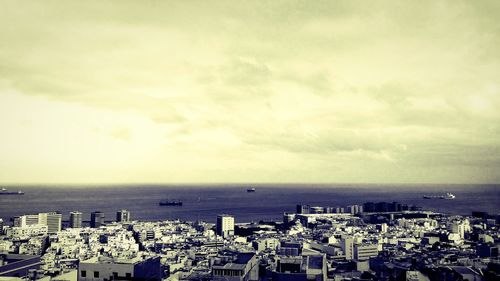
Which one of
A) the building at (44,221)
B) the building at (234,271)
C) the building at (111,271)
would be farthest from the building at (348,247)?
the building at (44,221)

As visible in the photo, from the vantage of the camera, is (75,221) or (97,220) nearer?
(75,221)

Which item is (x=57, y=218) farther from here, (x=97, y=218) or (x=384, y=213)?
(x=384, y=213)

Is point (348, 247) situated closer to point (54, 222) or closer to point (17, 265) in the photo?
point (17, 265)

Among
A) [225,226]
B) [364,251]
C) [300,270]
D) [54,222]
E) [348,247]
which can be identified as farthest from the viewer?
[54,222]

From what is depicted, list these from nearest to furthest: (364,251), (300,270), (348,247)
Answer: (300,270) < (364,251) < (348,247)

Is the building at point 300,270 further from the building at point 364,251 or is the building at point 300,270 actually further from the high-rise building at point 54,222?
the high-rise building at point 54,222

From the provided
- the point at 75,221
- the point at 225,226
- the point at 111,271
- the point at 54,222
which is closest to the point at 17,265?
the point at 111,271

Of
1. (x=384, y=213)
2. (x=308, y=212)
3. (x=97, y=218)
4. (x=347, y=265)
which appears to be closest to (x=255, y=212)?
(x=308, y=212)

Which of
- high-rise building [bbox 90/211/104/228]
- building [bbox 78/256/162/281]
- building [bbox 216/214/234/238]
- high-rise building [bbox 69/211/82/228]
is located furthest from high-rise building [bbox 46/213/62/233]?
building [bbox 78/256/162/281]

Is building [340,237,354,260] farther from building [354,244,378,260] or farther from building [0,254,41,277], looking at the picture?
building [0,254,41,277]
